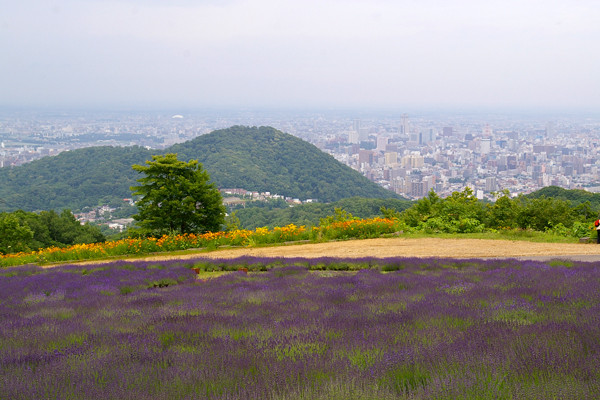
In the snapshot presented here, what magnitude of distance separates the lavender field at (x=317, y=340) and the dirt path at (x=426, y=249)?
5.41 metres

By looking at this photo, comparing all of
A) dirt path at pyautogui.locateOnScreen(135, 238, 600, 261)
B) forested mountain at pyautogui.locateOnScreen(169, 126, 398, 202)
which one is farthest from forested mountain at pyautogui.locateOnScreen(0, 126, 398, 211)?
dirt path at pyautogui.locateOnScreen(135, 238, 600, 261)

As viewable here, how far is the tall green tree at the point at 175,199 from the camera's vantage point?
19438mm

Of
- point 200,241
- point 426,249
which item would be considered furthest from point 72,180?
point 426,249

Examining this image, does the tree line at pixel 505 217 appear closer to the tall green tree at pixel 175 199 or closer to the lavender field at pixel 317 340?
the tall green tree at pixel 175 199

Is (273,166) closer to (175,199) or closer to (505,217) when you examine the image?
(175,199)

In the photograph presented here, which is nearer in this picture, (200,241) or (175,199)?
(200,241)

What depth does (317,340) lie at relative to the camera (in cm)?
376

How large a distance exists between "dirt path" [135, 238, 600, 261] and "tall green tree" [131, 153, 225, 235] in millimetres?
4321

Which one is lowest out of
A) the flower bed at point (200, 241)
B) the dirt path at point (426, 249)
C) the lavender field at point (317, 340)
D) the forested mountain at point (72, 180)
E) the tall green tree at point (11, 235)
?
the forested mountain at point (72, 180)

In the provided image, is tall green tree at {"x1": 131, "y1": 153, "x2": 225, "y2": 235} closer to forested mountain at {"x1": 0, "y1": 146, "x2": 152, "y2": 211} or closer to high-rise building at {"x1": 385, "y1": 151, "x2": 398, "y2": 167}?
forested mountain at {"x1": 0, "y1": 146, "x2": 152, "y2": 211}

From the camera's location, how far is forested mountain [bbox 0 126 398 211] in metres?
100

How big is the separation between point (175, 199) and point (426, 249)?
35.4ft

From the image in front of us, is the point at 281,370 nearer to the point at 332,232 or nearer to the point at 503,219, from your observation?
the point at 332,232

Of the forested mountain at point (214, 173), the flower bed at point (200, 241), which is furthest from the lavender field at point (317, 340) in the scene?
the forested mountain at point (214, 173)
